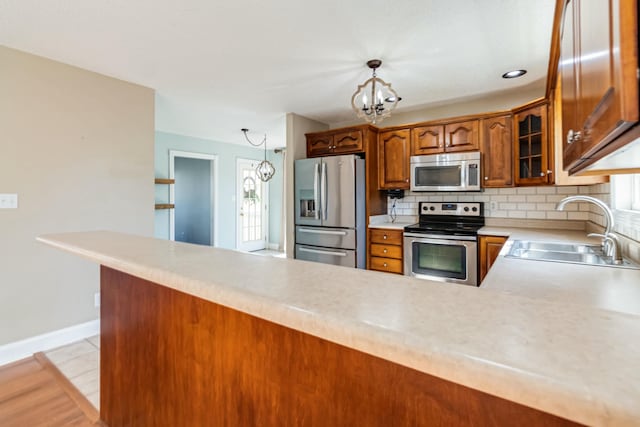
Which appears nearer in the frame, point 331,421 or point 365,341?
point 365,341

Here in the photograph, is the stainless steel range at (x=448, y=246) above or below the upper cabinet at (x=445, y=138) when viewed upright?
below

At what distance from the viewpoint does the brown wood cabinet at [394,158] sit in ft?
11.7

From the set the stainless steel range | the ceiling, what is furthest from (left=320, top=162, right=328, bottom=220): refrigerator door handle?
the stainless steel range

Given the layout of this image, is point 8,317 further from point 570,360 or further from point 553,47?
point 553,47

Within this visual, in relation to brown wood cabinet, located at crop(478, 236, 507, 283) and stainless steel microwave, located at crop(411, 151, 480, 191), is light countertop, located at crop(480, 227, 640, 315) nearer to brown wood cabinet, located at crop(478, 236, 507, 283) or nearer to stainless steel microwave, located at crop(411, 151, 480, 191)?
brown wood cabinet, located at crop(478, 236, 507, 283)

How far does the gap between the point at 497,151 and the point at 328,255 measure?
214 cm

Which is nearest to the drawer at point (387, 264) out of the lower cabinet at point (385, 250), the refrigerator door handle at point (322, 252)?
the lower cabinet at point (385, 250)

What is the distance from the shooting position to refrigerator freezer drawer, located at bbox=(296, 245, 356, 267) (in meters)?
3.49

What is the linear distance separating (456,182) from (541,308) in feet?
9.94

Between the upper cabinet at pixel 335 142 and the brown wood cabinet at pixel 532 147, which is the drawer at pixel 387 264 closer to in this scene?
the upper cabinet at pixel 335 142

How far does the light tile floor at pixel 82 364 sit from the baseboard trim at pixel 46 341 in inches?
1.9

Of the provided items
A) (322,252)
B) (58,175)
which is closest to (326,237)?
(322,252)

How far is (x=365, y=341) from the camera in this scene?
42 centimetres

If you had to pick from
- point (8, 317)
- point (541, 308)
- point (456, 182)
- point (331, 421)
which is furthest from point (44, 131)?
point (456, 182)
